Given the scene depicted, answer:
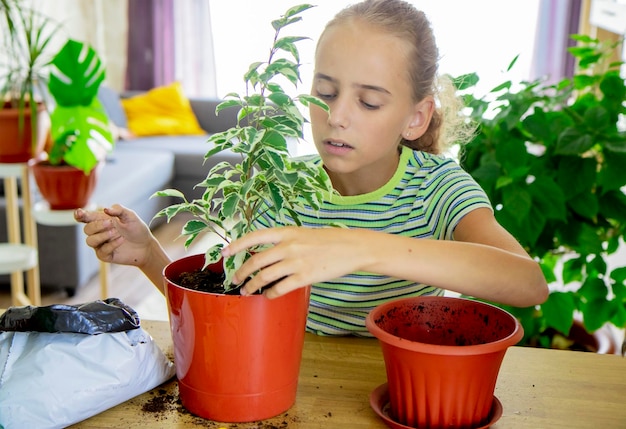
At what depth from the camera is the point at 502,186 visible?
1657 millimetres

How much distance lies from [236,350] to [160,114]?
5.15 metres

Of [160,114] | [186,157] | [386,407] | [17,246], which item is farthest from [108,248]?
[160,114]

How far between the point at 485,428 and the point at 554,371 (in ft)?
0.73

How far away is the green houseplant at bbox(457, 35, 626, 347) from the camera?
63.8 inches

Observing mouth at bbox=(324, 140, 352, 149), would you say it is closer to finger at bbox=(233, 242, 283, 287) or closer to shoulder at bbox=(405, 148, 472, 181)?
shoulder at bbox=(405, 148, 472, 181)

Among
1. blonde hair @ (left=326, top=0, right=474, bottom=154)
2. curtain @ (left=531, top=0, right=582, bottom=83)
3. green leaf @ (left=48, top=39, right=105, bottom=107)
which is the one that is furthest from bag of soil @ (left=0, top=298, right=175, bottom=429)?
curtain @ (left=531, top=0, right=582, bottom=83)

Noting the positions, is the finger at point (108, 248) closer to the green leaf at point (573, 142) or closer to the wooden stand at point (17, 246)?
the green leaf at point (573, 142)

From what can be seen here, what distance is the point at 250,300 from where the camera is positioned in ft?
2.80

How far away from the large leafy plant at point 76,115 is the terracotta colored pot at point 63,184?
0.03 metres

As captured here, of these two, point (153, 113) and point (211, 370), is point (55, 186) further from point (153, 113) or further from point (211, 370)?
point (153, 113)

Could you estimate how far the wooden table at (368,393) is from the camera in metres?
0.92

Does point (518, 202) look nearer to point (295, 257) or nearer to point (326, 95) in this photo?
point (326, 95)

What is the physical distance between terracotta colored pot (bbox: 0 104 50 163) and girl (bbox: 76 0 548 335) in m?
1.25

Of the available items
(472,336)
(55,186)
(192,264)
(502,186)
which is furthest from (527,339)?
(55,186)
